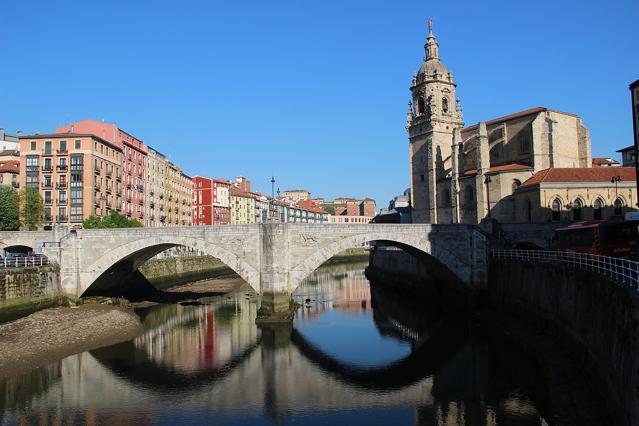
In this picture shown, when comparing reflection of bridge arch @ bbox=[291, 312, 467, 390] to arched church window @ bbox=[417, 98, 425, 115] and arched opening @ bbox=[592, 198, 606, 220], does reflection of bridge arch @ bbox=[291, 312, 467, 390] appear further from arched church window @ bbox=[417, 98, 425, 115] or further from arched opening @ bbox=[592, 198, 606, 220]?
arched church window @ bbox=[417, 98, 425, 115]

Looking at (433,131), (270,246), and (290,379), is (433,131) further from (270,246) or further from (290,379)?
(290,379)

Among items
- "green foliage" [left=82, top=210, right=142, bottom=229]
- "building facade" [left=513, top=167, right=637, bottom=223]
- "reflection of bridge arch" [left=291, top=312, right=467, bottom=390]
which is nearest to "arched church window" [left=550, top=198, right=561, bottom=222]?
"building facade" [left=513, top=167, right=637, bottom=223]

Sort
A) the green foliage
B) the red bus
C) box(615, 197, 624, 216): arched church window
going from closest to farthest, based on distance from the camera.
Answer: the red bus
box(615, 197, 624, 216): arched church window
the green foliage

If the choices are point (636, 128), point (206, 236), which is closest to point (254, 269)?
point (206, 236)

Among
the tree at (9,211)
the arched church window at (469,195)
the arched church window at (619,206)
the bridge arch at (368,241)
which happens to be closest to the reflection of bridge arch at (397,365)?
the bridge arch at (368,241)

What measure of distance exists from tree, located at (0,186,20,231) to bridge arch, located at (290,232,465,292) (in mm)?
36985

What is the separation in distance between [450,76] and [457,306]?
4102 cm

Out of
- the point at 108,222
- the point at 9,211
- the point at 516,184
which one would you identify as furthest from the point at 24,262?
the point at 516,184

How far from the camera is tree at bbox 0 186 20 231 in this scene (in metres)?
55.5

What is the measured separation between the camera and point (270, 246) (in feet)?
118

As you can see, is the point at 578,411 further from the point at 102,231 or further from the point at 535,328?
the point at 102,231

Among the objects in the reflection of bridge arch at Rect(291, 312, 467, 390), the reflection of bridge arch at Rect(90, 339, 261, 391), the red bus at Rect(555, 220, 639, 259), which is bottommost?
the reflection of bridge arch at Rect(291, 312, 467, 390)

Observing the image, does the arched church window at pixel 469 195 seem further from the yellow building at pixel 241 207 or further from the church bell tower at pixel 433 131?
the yellow building at pixel 241 207

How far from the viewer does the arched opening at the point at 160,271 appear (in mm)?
37719
